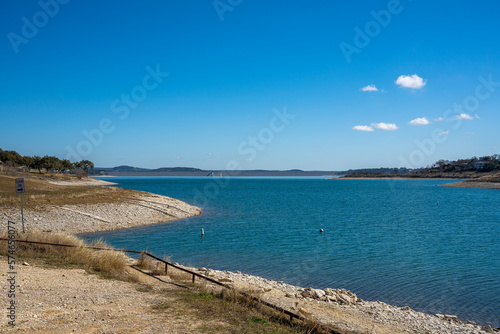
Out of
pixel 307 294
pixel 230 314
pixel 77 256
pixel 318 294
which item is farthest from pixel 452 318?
pixel 77 256

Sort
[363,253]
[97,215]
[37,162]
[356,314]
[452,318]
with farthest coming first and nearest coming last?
1. [37,162]
2. [97,215]
3. [363,253]
4. [452,318]
5. [356,314]

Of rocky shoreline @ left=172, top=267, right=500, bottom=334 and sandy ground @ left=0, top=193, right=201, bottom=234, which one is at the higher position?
sandy ground @ left=0, top=193, right=201, bottom=234

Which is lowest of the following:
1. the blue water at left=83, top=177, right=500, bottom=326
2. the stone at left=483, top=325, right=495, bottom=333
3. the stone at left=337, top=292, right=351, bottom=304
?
the blue water at left=83, top=177, right=500, bottom=326

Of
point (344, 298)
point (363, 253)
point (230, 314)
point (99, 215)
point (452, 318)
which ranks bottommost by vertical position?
point (363, 253)

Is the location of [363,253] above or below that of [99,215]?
below

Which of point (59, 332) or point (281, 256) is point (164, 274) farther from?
point (281, 256)

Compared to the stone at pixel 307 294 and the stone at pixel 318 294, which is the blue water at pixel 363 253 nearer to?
the stone at pixel 318 294

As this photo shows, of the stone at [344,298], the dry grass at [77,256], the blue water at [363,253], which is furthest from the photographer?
the blue water at [363,253]

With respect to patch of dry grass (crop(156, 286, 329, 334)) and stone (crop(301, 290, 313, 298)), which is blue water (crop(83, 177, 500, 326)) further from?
patch of dry grass (crop(156, 286, 329, 334))

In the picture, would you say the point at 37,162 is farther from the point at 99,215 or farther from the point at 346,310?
the point at 346,310

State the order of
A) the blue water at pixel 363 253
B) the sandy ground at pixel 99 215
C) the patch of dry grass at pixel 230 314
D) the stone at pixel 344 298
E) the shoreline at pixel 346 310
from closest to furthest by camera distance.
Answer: the patch of dry grass at pixel 230 314 → the shoreline at pixel 346 310 → the stone at pixel 344 298 → the blue water at pixel 363 253 → the sandy ground at pixel 99 215

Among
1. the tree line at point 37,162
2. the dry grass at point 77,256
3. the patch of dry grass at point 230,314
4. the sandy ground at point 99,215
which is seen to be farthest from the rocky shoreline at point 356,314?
the tree line at point 37,162

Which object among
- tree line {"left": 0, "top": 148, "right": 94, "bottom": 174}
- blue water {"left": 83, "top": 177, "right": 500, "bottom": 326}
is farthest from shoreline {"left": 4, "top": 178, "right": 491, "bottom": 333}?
tree line {"left": 0, "top": 148, "right": 94, "bottom": 174}

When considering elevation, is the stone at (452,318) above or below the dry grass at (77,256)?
below
